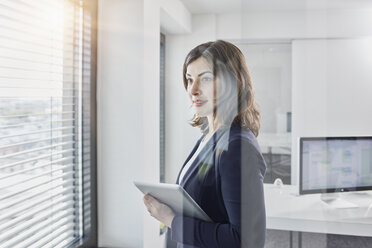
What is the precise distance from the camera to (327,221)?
745 millimetres

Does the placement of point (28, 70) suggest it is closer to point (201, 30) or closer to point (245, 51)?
point (201, 30)

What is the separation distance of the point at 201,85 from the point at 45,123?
0.65 m

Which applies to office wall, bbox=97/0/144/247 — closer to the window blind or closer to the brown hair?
the window blind

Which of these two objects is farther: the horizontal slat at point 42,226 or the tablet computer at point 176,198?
the horizontal slat at point 42,226

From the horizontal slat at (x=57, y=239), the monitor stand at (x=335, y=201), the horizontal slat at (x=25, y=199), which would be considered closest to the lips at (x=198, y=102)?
the monitor stand at (x=335, y=201)

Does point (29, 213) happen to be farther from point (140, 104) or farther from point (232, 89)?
point (232, 89)

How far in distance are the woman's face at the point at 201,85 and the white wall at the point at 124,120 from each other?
16.7 inches

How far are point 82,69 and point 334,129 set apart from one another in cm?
100

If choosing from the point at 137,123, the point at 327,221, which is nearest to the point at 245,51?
the point at 327,221

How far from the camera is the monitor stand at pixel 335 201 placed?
28.9 inches

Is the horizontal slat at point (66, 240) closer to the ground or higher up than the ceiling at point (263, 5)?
closer to the ground

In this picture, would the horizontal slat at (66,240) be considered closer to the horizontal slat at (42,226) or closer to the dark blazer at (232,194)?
the horizontal slat at (42,226)

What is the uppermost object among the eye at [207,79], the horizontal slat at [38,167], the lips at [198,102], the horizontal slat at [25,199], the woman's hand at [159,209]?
the eye at [207,79]

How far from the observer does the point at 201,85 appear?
2.70ft
